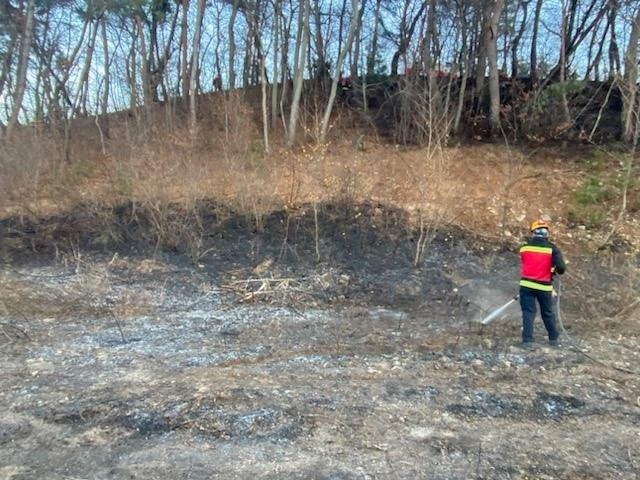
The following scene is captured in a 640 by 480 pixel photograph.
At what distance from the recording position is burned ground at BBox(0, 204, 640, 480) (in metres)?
4.32

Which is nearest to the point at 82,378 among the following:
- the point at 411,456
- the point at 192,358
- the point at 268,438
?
the point at 192,358

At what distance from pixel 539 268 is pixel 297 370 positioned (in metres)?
3.51

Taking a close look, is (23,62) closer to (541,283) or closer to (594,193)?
(541,283)

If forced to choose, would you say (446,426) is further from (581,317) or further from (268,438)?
(581,317)

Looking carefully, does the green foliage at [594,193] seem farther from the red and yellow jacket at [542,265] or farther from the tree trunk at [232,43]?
the tree trunk at [232,43]

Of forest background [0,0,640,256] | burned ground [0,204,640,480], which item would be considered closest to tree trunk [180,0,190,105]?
forest background [0,0,640,256]

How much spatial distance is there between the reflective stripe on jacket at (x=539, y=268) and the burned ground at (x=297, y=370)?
0.78 meters

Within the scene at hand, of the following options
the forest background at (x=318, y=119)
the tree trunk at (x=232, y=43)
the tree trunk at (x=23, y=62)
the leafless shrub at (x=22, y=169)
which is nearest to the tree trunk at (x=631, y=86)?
the forest background at (x=318, y=119)

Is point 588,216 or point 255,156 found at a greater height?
point 255,156

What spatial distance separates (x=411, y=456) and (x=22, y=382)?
412cm

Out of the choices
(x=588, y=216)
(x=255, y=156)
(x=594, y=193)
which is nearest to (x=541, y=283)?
(x=588, y=216)

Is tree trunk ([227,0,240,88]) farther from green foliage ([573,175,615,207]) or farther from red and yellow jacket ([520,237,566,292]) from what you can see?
red and yellow jacket ([520,237,566,292])

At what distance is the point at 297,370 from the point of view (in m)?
6.09

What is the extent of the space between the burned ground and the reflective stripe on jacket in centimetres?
78
